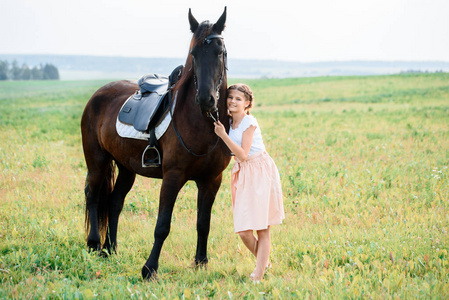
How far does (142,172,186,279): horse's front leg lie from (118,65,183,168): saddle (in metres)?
0.38

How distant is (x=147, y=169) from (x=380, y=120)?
14925 mm

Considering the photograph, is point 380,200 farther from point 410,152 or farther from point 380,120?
point 380,120

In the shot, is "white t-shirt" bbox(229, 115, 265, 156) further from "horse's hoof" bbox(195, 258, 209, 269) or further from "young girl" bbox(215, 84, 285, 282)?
"horse's hoof" bbox(195, 258, 209, 269)

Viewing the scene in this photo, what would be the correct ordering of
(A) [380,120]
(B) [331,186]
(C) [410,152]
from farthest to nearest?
(A) [380,120] < (C) [410,152] < (B) [331,186]

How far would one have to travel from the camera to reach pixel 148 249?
5.50 metres

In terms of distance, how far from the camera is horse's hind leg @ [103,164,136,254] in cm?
573

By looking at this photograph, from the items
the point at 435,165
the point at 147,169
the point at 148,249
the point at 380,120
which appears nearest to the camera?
the point at 147,169

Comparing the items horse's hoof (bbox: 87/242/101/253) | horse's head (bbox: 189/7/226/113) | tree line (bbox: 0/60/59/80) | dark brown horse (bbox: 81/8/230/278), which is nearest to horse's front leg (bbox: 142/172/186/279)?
dark brown horse (bbox: 81/8/230/278)

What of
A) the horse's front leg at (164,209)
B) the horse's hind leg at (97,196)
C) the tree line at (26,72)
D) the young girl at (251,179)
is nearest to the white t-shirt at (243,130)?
the young girl at (251,179)

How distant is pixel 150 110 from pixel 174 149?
633 mm

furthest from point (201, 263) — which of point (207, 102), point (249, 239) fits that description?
point (207, 102)

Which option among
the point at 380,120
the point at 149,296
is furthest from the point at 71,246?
the point at 380,120

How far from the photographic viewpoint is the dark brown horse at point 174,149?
154 inches

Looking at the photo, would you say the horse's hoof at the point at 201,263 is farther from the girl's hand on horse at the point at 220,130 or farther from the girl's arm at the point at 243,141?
the girl's hand on horse at the point at 220,130
